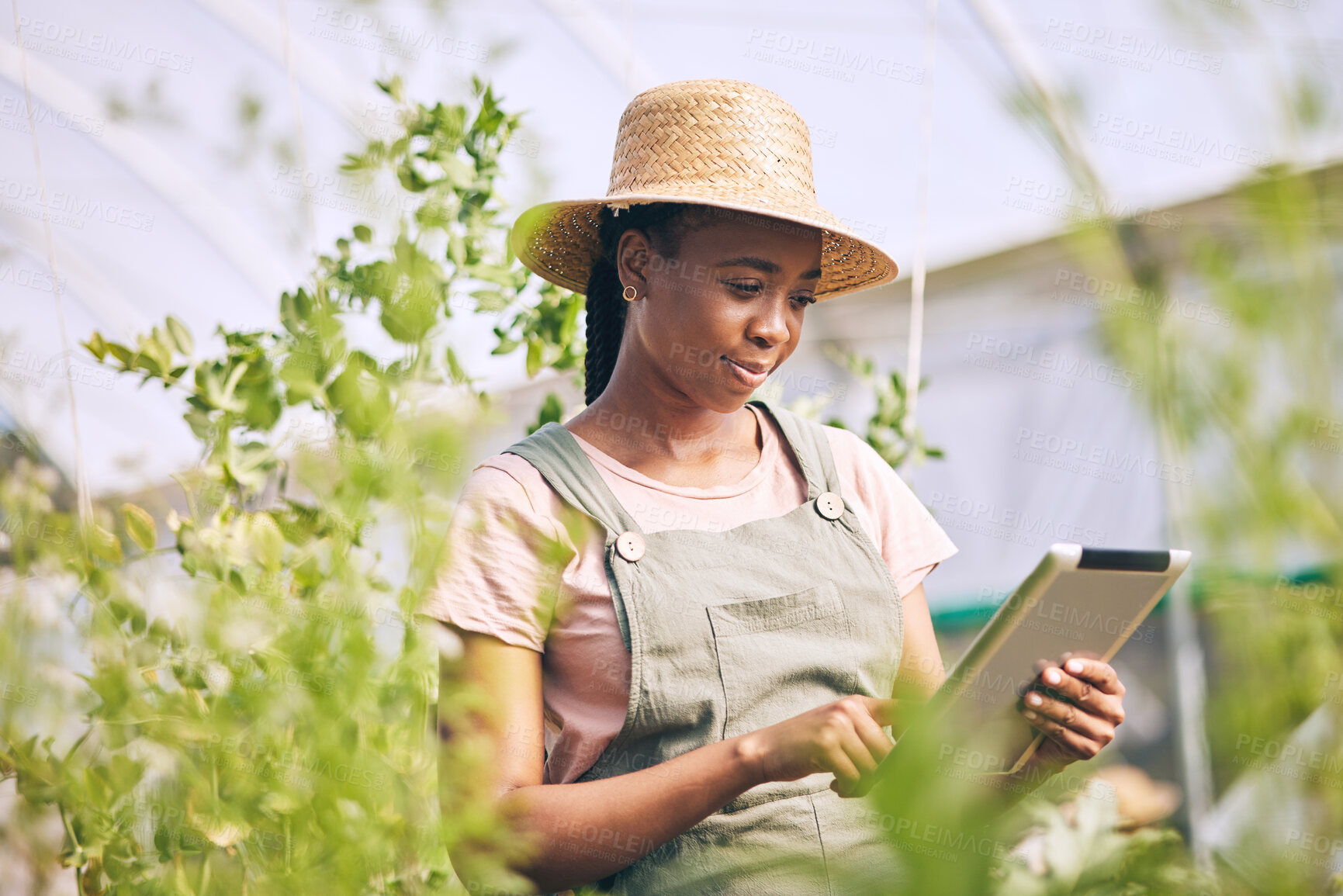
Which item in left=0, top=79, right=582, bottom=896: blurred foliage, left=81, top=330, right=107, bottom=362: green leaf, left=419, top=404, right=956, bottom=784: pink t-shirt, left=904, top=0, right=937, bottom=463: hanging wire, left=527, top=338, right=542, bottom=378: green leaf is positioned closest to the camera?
left=0, top=79, right=582, bottom=896: blurred foliage

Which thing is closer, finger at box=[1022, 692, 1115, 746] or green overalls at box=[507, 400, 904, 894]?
finger at box=[1022, 692, 1115, 746]

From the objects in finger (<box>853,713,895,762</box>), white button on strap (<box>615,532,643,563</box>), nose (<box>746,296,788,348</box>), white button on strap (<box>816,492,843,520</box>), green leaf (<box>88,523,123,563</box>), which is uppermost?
nose (<box>746,296,788,348</box>)

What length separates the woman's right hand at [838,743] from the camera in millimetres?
1097

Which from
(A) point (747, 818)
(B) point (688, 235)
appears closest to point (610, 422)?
(B) point (688, 235)

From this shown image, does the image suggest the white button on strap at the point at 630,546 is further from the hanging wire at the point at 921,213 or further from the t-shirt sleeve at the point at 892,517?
the hanging wire at the point at 921,213

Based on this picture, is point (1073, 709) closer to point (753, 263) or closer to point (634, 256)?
point (753, 263)

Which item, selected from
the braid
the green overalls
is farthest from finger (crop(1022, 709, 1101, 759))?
the braid

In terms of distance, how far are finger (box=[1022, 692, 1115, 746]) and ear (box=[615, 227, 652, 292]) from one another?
885 mm

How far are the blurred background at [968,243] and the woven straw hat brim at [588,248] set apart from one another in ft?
0.33

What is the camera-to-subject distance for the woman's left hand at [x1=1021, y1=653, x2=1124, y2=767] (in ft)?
3.22

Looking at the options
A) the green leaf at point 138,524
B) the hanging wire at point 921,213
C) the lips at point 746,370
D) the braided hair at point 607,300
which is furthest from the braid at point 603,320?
the hanging wire at point 921,213

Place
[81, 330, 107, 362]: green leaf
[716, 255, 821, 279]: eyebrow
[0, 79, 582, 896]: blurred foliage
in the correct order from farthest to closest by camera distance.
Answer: [81, 330, 107, 362]: green leaf → [716, 255, 821, 279]: eyebrow → [0, 79, 582, 896]: blurred foliage

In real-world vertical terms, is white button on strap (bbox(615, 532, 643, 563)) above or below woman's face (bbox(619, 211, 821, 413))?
below

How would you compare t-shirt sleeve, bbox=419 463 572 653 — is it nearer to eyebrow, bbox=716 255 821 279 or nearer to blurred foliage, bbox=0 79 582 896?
blurred foliage, bbox=0 79 582 896
